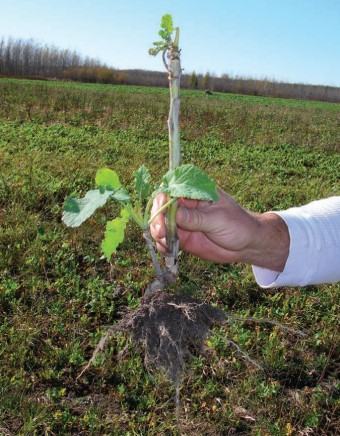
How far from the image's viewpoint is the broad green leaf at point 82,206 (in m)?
1.10

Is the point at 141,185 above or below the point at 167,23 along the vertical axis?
below

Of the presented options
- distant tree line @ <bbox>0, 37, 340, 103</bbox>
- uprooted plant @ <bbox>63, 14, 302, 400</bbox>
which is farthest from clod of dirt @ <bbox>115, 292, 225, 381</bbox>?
distant tree line @ <bbox>0, 37, 340, 103</bbox>

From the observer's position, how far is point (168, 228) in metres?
1.29

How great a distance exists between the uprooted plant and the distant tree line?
4411 cm

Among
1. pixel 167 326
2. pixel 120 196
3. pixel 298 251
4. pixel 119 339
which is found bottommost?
pixel 119 339

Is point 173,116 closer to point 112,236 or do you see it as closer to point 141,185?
point 141,185

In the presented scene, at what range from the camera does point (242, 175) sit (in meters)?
5.76

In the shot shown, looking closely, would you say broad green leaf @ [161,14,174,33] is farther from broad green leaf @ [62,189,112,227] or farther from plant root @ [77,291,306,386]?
plant root @ [77,291,306,386]

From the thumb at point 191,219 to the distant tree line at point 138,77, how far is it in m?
44.1

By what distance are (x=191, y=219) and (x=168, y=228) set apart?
9 cm

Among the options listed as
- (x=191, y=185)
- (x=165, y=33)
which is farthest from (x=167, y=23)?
(x=191, y=185)

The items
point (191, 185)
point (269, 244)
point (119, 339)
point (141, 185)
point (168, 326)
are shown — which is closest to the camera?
point (191, 185)

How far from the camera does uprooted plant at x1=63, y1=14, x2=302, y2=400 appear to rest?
1104 millimetres

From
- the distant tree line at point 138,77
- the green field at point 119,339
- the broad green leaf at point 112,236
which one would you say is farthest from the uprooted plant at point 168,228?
the distant tree line at point 138,77
